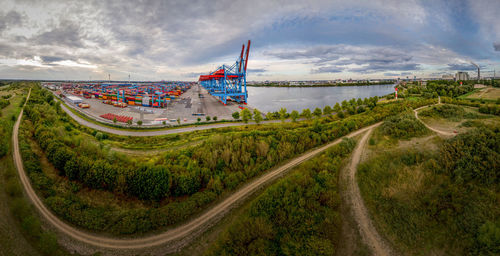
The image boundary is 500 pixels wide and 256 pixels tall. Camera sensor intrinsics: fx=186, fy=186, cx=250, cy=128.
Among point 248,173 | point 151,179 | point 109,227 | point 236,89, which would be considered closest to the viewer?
point 109,227

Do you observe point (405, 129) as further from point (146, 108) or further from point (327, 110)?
point (146, 108)

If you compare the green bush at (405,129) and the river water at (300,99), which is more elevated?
the river water at (300,99)

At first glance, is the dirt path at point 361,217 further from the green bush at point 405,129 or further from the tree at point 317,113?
the tree at point 317,113

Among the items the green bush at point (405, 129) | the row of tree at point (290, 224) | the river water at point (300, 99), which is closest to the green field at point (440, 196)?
the row of tree at point (290, 224)

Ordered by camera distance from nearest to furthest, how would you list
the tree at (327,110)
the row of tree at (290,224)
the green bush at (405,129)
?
the row of tree at (290,224)
the green bush at (405,129)
the tree at (327,110)

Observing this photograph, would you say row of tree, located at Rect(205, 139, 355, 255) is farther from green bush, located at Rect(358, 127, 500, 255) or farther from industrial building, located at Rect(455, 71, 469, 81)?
industrial building, located at Rect(455, 71, 469, 81)

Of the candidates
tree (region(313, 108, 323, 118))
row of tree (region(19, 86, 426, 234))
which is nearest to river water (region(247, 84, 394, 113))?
tree (region(313, 108, 323, 118))

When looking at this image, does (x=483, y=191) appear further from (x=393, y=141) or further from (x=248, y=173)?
(x=248, y=173)

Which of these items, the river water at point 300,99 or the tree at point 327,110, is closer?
the tree at point 327,110

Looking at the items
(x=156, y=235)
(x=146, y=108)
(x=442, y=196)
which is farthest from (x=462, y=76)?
(x=156, y=235)

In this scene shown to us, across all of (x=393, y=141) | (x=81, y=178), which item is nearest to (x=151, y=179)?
(x=81, y=178)
